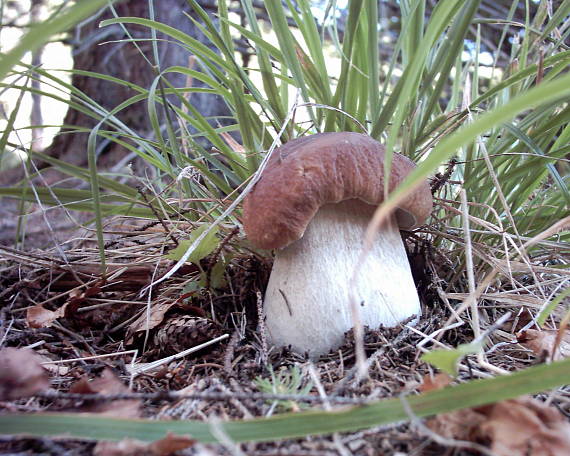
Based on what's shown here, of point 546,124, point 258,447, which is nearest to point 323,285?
point 258,447

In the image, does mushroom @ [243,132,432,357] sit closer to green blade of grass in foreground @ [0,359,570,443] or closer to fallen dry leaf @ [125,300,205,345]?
fallen dry leaf @ [125,300,205,345]

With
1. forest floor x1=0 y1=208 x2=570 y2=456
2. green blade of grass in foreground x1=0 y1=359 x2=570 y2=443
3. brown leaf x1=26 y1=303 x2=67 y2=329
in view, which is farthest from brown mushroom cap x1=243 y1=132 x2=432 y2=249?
brown leaf x1=26 y1=303 x2=67 y2=329

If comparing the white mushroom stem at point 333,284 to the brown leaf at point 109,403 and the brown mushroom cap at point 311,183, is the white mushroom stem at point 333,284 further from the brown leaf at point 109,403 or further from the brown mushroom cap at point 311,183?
the brown leaf at point 109,403

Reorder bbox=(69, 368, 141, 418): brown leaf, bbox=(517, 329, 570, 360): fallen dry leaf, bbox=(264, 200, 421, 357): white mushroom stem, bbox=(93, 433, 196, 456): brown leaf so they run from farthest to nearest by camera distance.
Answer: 1. bbox=(264, 200, 421, 357): white mushroom stem
2. bbox=(517, 329, 570, 360): fallen dry leaf
3. bbox=(69, 368, 141, 418): brown leaf
4. bbox=(93, 433, 196, 456): brown leaf

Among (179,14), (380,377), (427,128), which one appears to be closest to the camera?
(380,377)

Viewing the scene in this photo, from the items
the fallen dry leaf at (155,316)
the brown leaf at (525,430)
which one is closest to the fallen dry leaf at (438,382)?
the brown leaf at (525,430)

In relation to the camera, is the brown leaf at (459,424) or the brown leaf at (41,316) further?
→ the brown leaf at (41,316)

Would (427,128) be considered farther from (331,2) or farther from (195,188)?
(195,188)

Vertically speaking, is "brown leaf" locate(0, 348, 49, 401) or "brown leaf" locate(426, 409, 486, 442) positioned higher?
"brown leaf" locate(0, 348, 49, 401)
